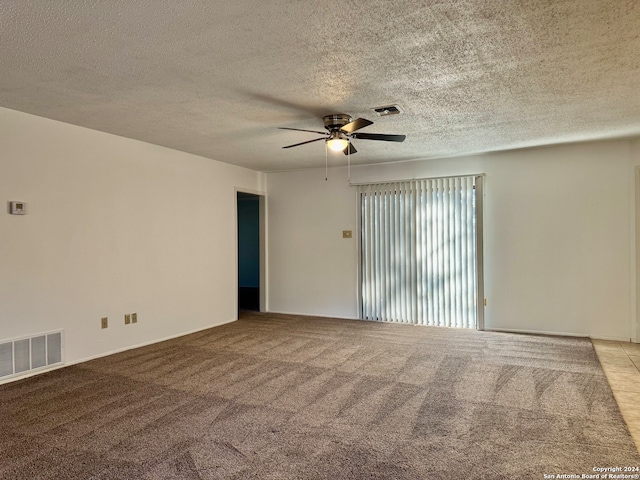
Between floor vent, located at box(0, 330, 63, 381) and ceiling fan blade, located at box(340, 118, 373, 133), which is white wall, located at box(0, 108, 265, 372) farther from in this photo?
ceiling fan blade, located at box(340, 118, 373, 133)

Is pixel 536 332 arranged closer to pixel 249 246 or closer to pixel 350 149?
pixel 350 149

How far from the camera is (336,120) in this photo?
12.3 ft

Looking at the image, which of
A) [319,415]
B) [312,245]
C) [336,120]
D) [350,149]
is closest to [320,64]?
[336,120]

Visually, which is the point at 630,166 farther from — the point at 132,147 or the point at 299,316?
the point at 132,147

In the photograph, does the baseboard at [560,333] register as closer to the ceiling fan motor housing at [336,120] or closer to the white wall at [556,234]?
the white wall at [556,234]

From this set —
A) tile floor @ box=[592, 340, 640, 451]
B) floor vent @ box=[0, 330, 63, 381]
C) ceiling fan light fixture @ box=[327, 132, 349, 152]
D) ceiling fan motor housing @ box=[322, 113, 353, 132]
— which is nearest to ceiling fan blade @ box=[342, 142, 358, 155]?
ceiling fan light fixture @ box=[327, 132, 349, 152]

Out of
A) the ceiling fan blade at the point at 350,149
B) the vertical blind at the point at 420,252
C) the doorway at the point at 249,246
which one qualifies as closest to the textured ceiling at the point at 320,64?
the ceiling fan blade at the point at 350,149

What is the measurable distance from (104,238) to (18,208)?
0.91m

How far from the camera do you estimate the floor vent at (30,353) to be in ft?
11.8

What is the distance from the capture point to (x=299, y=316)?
6.82 m

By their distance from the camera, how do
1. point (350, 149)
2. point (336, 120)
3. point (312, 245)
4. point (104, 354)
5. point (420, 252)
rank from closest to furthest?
point (336, 120), point (350, 149), point (104, 354), point (420, 252), point (312, 245)

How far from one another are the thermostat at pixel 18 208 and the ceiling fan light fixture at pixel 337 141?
302 cm

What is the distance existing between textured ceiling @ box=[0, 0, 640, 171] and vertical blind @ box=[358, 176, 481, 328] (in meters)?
1.63

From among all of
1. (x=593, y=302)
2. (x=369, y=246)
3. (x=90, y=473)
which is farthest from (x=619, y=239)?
(x=90, y=473)
